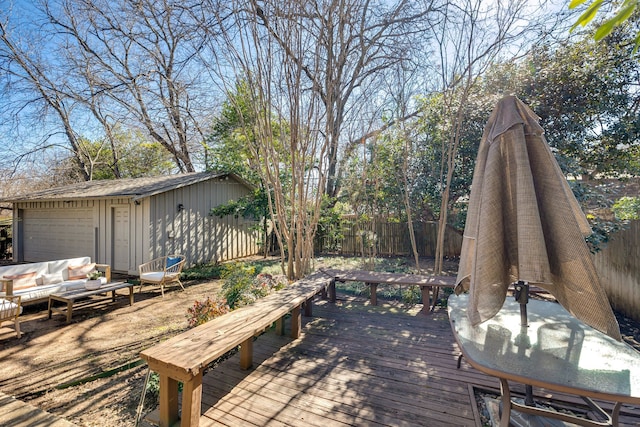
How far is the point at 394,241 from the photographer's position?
10109 mm

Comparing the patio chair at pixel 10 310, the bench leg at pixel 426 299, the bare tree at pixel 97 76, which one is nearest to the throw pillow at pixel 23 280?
the patio chair at pixel 10 310

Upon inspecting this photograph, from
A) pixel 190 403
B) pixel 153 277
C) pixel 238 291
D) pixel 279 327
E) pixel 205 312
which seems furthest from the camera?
pixel 153 277

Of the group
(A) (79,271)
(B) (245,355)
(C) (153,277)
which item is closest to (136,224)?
(A) (79,271)

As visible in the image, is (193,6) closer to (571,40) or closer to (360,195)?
(360,195)

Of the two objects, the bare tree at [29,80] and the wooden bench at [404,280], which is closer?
the wooden bench at [404,280]

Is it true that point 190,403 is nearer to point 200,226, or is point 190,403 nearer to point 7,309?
point 7,309

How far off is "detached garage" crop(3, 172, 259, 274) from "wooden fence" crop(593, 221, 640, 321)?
9.53 m

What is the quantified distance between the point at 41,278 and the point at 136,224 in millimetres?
2833

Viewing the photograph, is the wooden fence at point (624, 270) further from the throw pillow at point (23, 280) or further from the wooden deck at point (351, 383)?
the throw pillow at point (23, 280)

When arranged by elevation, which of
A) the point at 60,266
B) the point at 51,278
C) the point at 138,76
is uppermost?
the point at 138,76

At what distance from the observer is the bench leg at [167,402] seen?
2.04 m

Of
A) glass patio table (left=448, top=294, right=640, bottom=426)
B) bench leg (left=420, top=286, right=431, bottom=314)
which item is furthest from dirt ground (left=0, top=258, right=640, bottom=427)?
glass patio table (left=448, top=294, right=640, bottom=426)

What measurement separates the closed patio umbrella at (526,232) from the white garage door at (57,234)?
433 inches

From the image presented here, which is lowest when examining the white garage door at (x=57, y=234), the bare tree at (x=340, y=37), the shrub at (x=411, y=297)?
the shrub at (x=411, y=297)
